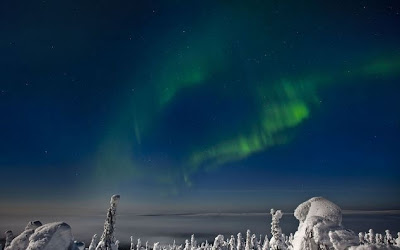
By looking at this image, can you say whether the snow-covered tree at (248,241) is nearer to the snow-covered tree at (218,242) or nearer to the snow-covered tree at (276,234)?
the snow-covered tree at (218,242)

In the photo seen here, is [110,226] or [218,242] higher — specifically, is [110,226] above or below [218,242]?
above

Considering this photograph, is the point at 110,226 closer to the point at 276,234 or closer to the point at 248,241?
the point at 276,234

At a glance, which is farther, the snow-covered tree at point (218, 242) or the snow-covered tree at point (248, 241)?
the snow-covered tree at point (248, 241)

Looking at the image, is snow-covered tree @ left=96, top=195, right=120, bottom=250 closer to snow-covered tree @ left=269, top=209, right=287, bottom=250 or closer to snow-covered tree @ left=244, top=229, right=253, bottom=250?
snow-covered tree @ left=269, top=209, right=287, bottom=250

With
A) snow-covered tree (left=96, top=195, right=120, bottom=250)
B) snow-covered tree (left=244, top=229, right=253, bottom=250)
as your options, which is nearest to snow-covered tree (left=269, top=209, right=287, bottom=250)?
snow-covered tree (left=96, top=195, right=120, bottom=250)

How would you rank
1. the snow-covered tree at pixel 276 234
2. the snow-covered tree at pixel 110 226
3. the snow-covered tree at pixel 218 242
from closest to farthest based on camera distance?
the snow-covered tree at pixel 110 226, the snow-covered tree at pixel 276 234, the snow-covered tree at pixel 218 242

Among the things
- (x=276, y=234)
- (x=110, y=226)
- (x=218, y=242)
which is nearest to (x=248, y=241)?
(x=218, y=242)

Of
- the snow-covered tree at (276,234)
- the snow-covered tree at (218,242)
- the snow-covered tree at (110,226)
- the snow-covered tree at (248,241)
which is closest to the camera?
the snow-covered tree at (110,226)

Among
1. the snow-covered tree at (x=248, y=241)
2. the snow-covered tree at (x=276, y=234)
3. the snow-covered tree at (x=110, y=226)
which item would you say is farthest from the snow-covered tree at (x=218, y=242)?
the snow-covered tree at (x=110, y=226)

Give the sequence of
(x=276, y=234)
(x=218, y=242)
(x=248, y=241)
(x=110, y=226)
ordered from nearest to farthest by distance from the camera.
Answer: (x=110, y=226)
(x=276, y=234)
(x=218, y=242)
(x=248, y=241)

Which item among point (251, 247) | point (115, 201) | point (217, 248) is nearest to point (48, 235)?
point (115, 201)

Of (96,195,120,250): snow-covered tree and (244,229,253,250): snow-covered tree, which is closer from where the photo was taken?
(96,195,120,250): snow-covered tree

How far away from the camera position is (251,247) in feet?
289

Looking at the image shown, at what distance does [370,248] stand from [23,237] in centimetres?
2128
